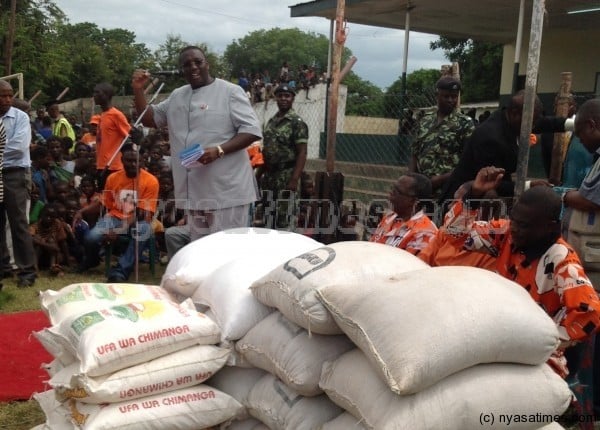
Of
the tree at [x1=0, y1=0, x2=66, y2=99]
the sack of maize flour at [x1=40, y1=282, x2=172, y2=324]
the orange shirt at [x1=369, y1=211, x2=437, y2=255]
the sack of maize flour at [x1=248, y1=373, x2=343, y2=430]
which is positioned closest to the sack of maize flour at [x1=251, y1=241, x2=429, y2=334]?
the sack of maize flour at [x1=248, y1=373, x2=343, y2=430]

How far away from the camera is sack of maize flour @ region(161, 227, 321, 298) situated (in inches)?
122

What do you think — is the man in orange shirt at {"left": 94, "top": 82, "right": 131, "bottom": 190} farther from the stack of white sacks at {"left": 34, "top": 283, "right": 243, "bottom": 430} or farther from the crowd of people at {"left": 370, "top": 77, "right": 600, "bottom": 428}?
the stack of white sacks at {"left": 34, "top": 283, "right": 243, "bottom": 430}

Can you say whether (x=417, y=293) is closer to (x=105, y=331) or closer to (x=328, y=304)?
(x=328, y=304)

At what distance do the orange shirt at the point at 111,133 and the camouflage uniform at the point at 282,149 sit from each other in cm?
168

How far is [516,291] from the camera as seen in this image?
2178 mm

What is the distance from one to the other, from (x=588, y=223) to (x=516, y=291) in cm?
128

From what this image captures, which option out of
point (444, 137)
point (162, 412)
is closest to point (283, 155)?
point (444, 137)

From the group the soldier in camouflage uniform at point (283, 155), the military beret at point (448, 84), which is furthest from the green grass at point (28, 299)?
the military beret at point (448, 84)

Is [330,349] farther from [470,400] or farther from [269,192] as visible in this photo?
[269,192]

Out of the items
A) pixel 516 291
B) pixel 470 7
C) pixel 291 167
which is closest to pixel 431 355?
pixel 516 291

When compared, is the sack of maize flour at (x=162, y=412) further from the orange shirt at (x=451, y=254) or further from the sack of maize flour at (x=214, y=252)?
the orange shirt at (x=451, y=254)

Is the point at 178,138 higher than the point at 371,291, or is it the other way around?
the point at 178,138

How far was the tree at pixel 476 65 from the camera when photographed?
25281 millimetres

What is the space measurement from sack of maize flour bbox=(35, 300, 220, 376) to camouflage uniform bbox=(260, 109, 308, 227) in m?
3.03
